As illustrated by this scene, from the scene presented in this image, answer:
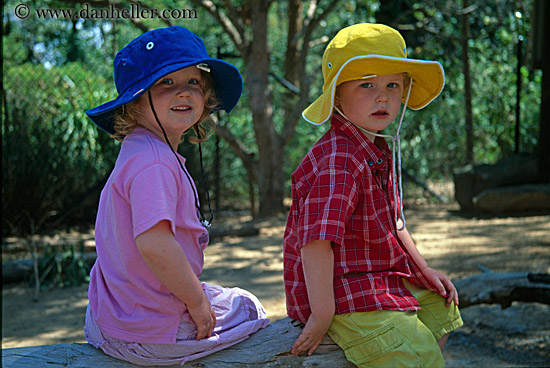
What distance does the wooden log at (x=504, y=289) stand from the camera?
2818 millimetres

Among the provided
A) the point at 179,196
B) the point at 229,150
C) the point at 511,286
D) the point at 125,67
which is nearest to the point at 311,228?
the point at 179,196

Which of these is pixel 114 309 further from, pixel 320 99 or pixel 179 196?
pixel 320 99

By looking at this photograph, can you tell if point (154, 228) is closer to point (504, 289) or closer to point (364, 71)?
point (364, 71)

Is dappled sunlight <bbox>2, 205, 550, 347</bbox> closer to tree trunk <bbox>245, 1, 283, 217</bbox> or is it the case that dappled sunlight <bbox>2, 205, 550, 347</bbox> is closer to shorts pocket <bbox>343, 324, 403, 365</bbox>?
tree trunk <bbox>245, 1, 283, 217</bbox>

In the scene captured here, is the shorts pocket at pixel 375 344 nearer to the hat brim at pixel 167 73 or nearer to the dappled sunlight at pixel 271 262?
the hat brim at pixel 167 73

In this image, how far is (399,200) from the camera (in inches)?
82.7

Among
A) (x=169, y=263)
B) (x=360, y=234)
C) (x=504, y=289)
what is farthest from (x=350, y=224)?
(x=504, y=289)

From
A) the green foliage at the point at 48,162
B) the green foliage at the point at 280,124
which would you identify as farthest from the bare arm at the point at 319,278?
the green foliage at the point at 280,124

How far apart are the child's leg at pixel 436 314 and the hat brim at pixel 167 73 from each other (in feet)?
2.91

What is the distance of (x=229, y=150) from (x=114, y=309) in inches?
294

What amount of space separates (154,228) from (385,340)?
0.76 m

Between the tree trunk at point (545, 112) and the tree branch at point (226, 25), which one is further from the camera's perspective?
the tree branch at point (226, 25)

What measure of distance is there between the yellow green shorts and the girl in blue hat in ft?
1.11

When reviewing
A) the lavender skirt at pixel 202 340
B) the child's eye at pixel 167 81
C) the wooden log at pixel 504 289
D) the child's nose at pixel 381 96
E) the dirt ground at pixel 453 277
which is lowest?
the dirt ground at pixel 453 277
